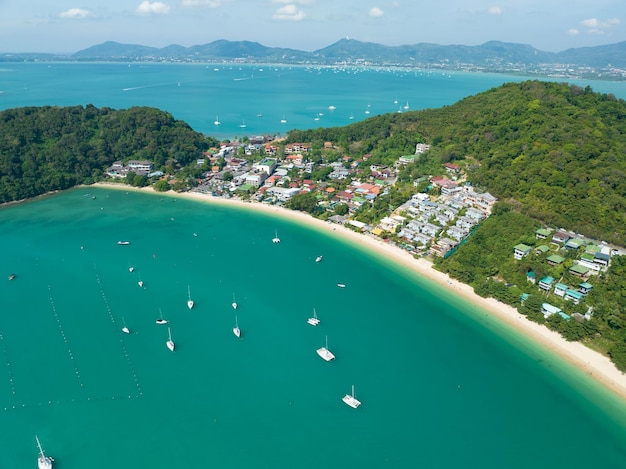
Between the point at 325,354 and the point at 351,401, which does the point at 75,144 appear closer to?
the point at 325,354

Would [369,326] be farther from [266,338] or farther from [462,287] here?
[462,287]

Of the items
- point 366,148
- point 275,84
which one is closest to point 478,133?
point 366,148

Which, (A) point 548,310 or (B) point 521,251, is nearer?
(A) point 548,310

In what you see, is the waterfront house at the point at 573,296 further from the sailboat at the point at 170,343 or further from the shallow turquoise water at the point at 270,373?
the sailboat at the point at 170,343

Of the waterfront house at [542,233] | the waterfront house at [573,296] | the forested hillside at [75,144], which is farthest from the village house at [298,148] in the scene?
the waterfront house at [573,296]

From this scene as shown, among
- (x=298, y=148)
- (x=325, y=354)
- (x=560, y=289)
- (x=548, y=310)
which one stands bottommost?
(x=325, y=354)

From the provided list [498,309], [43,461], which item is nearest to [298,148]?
[498,309]
